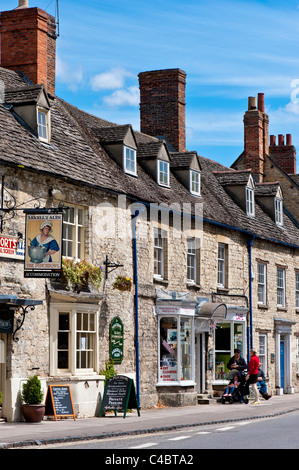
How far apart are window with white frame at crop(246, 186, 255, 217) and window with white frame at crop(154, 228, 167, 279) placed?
8.62 metres

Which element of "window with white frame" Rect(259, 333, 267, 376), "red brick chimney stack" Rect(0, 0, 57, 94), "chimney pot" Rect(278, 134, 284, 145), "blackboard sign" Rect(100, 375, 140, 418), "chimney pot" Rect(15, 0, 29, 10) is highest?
"chimney pot" Rect(15, 0, 29, 10)

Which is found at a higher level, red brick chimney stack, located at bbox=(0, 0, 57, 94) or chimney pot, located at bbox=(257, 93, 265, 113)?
chimney pot, located at bbox=(257, 93, 265, 113)

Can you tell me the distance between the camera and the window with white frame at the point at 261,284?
3366 cm

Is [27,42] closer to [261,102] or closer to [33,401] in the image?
[33,401]

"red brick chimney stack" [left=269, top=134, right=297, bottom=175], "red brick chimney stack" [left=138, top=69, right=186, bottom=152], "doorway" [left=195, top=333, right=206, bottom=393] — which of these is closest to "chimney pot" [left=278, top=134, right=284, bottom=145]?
"red brick chimney stack" [left=269, top=134, right=297, bottom=175]

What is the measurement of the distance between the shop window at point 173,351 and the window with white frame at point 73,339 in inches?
161

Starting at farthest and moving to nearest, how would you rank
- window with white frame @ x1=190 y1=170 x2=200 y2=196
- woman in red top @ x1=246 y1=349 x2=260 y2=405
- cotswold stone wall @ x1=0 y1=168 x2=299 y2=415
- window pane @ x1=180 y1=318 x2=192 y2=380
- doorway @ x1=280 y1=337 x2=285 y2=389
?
doorway @ x1=280 y1=337 x2=285 y2=389
window with white frame @ x1=190 y1=170 x2=200 y2=196
window pane @ x1=180 y1=318 x2=192 y2=380
woman in red top @ x1=246 y1=349 x2=260 y2=405
cotswold stone wall @ x1=0 y1=168 x2=299 y2=415

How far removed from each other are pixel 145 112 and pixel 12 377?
57.6 feet

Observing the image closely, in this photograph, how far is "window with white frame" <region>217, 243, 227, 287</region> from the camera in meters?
30.6

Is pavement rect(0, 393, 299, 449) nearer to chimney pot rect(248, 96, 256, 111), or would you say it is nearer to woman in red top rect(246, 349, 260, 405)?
woman in red top rect(246, 349, 260, 405)

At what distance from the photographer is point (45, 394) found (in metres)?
20.5

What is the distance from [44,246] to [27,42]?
32.3 feet

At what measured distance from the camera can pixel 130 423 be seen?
19281mm
